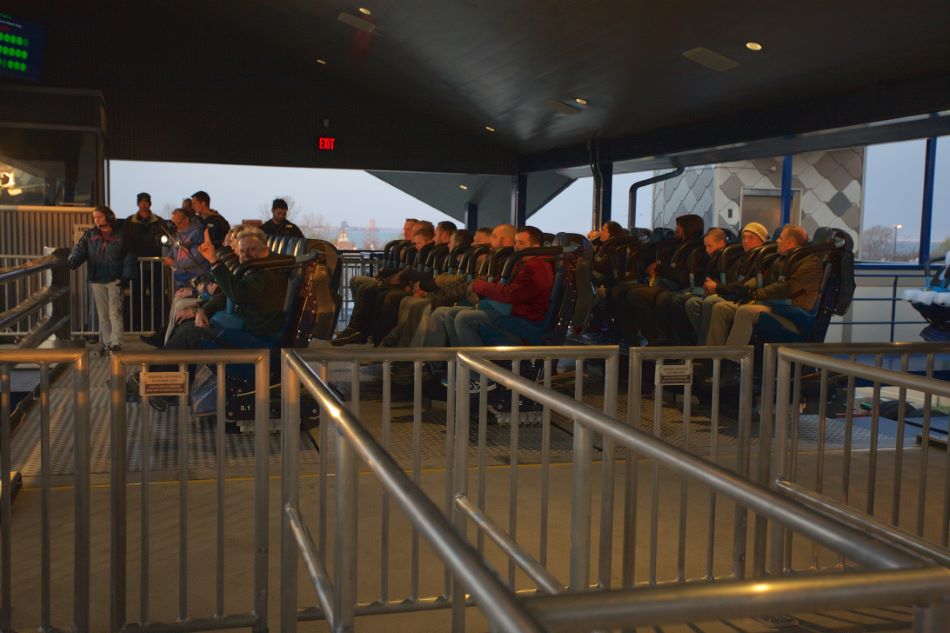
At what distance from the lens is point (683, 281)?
838 centimetres

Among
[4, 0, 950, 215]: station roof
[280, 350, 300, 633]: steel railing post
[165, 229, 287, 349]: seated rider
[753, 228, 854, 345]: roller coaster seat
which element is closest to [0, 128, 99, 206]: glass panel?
[4, 0, 950, 215]: station roof

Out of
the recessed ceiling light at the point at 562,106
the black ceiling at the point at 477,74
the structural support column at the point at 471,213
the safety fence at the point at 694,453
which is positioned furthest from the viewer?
the structural support column at the point at 471,213

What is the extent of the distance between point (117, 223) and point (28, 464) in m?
4.86

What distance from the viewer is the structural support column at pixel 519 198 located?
721 inches

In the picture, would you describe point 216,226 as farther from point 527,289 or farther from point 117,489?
point 117,489

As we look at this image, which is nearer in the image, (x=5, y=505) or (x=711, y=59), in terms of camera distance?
(x=5, y=505)

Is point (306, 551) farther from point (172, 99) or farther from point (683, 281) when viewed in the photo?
point (172, 99)

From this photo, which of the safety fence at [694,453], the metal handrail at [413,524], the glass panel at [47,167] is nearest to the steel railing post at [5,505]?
the metal handrail at [413,524]

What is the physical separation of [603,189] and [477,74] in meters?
2.85

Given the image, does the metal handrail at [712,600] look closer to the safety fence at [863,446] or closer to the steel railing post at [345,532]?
the steel railing post at [345,532]

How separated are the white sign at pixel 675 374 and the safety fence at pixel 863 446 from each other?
27 cm

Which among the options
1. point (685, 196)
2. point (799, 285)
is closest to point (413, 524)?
point (799, 285)

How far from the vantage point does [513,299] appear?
687cm

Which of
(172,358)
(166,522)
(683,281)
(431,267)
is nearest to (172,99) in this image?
(431,267)
